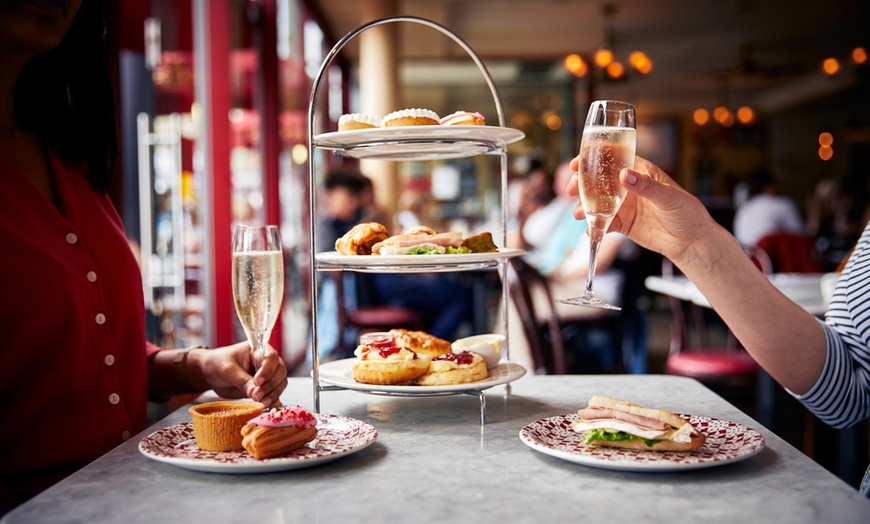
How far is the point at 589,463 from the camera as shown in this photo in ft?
3.01

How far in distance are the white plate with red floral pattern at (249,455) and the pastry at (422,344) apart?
0.19 meters

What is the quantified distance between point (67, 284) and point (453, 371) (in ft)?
2.00

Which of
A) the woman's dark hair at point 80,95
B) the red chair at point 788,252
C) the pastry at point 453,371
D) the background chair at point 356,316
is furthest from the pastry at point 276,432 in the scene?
the red chair at point 788,252

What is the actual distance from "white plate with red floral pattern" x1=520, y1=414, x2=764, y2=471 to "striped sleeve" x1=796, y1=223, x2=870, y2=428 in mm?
365

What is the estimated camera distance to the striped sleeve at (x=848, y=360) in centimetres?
133

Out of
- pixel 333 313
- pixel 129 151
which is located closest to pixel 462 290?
pixel 333 313

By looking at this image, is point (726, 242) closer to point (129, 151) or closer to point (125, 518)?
point (125, 518)

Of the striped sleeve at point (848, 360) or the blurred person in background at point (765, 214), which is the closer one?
the striped sleeve at point (848, 360)

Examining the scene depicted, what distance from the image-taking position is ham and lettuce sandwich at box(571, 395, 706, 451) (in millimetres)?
947

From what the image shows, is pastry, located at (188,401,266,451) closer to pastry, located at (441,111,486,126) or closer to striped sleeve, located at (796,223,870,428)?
pastry, located at (441,111,486,126)

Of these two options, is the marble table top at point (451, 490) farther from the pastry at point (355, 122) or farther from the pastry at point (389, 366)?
the pastry at point (355, 122)

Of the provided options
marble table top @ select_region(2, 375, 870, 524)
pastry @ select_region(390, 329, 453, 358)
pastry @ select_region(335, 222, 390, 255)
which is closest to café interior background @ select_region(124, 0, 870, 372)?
pastry @ select_region(335, 222, 390, 255)

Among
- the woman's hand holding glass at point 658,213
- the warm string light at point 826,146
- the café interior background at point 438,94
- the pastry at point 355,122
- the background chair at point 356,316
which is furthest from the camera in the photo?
the warm string light at point 826,146

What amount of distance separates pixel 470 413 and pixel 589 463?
1.25ft
